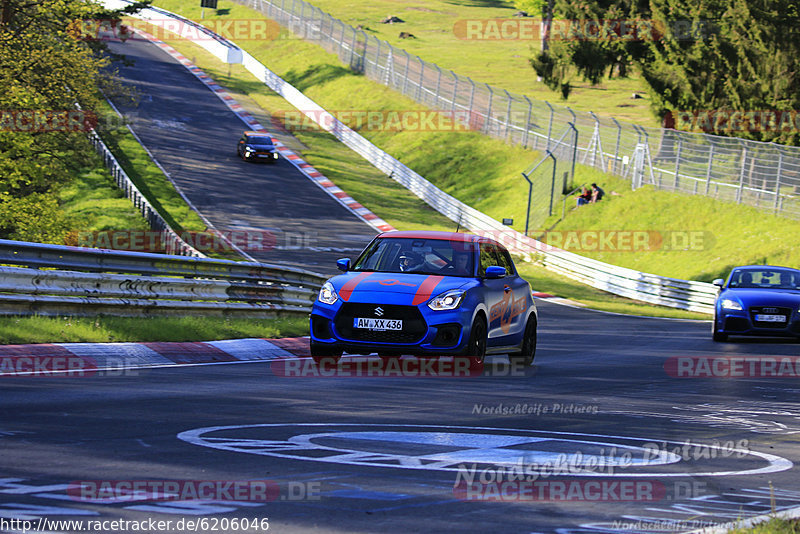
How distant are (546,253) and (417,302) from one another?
28.5 meters

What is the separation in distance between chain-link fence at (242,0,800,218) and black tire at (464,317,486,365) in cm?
2609

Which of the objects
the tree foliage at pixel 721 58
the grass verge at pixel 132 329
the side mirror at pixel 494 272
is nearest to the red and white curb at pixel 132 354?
the grass verge at pixel 132 329

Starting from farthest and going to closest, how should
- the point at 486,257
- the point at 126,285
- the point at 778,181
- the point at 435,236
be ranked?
the point at 778,181 → the point at 126,285 → the point at 486,257 → the point at 435,236

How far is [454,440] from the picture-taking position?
7051mm

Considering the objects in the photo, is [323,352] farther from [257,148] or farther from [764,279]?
[257,148]

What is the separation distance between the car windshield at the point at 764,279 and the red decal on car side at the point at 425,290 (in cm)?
1028

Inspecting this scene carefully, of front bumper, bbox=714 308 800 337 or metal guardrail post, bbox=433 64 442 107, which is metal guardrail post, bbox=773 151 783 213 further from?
metal guardrail post, bbox=433 64 442 107

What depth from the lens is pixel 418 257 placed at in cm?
1261

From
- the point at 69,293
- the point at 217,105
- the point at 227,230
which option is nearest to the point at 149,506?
the point at 69,293

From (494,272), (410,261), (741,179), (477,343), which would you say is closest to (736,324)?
(494,272)

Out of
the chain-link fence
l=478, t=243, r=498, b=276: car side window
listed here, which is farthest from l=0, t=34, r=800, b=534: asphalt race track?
the chain-link fence

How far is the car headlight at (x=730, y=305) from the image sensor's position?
19.4m

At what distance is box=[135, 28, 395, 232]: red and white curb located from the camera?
45.6 m

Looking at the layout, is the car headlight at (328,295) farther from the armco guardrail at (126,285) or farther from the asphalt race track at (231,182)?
the asphalt race track at (231,182)
